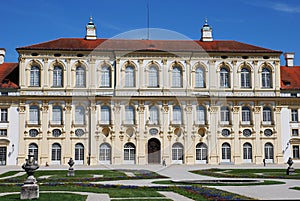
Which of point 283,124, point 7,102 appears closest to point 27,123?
point 7,102

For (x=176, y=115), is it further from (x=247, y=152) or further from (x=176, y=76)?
(x=247, y=152)

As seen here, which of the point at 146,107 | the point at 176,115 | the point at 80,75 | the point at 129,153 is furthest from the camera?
the point at 80,75

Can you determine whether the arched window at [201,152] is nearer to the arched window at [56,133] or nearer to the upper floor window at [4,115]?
the arched window at [56,133]

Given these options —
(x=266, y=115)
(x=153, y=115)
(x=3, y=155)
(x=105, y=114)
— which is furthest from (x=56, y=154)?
(x=266, y=115)

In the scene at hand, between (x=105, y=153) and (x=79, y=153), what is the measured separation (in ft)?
8.51

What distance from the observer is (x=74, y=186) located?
23.6 metres

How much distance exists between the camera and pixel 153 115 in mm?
50594

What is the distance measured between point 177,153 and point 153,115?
4604mm

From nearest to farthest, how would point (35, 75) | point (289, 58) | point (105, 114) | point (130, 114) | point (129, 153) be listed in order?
point (129, 153), point (105, 114), point (130, 114), point (35, 75), point (289, 58)

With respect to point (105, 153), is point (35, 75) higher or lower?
higher

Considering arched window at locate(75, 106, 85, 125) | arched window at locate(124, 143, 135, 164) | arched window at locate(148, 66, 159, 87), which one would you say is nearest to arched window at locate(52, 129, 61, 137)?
arched window at locate(75, 106, 85, 125)

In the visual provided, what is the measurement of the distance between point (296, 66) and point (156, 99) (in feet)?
61.7

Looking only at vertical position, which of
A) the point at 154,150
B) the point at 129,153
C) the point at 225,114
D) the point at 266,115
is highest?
the point at 225,114

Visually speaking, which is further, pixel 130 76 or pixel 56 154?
pixel 130 76
